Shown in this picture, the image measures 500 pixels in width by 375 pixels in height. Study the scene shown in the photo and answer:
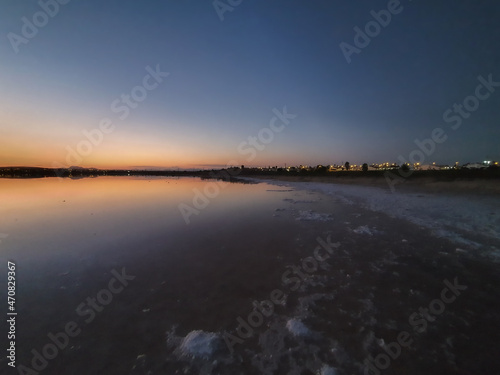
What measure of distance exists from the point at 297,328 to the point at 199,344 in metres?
1.66

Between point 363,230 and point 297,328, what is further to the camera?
point 363,230

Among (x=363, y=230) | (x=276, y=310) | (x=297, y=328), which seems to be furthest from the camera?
(x=363, y=230)

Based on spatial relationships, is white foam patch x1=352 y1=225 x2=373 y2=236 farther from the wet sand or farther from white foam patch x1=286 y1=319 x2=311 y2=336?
white foam patch x1=286 y1=319 x2=311 y2=336

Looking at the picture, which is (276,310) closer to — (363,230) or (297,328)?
(297,328)

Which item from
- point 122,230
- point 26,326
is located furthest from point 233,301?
point 122,230

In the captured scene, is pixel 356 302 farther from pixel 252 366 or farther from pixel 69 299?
pixel 69 299

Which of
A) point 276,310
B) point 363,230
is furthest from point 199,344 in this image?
point 363,230

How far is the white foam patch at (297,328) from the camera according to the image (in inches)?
146

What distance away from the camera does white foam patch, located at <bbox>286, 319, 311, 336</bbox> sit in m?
3.70

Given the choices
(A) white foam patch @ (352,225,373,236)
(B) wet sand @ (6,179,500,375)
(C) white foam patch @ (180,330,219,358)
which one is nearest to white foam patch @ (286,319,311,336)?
(B) wet sand @ (6,179,500,375)

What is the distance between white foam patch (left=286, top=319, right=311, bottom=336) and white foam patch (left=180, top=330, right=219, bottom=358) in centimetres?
126

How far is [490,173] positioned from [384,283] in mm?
33592

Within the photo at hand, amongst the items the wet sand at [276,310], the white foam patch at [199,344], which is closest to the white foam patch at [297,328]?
the wet sand at [276,310]

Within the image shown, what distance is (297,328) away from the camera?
382 centimetres
